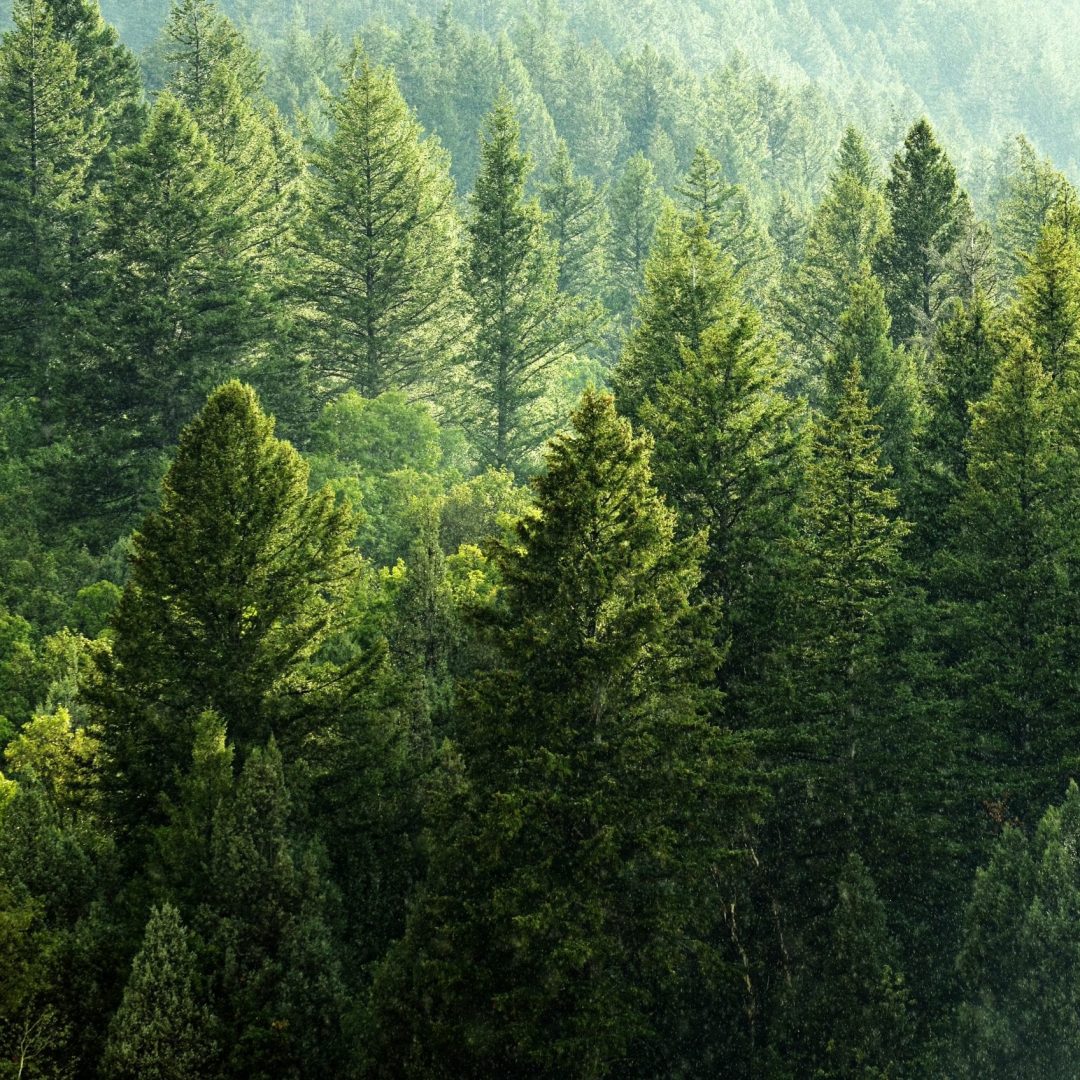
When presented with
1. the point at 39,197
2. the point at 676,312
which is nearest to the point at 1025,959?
A: the point at 676,312

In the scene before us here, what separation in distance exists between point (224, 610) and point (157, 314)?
20.0 metres

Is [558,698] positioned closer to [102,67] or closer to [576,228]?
[102,67]

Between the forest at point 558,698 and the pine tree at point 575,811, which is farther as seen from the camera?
the forest at point 558,698

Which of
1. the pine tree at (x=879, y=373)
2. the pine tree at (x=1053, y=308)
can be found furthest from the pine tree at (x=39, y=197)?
the pine tree at (x=1053, y=308)

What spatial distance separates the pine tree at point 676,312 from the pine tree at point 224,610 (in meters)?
11.6

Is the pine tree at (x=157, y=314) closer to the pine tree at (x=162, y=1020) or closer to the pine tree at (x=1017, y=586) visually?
the pine tree at (x=162, y=1020)

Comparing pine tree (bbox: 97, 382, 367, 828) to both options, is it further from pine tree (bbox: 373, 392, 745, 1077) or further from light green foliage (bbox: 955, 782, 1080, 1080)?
light green foliage (bbox: 955, 782, 1080, 1080)

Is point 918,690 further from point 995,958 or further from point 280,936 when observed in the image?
point 280,936

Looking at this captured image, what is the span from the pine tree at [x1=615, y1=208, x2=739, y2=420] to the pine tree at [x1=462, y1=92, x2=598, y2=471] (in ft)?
48.1

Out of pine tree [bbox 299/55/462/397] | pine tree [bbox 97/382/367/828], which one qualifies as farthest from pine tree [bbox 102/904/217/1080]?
pine tree [bbox 299/55/462/397]

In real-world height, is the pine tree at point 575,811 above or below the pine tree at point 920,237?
below

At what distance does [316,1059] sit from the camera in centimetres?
2147

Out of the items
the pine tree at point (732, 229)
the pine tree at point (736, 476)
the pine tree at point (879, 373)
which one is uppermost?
the pine tree at point (732, 229)

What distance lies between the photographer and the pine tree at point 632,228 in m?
77.4
